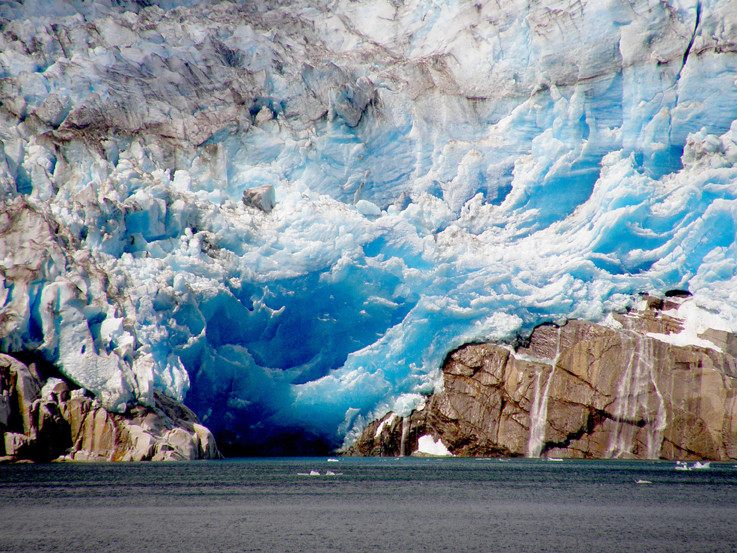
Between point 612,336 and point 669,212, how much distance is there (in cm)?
588

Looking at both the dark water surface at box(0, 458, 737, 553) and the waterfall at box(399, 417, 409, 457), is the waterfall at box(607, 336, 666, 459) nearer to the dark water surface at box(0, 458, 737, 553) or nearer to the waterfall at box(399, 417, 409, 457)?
the dark water surface at box(0, 458, 737, 553)

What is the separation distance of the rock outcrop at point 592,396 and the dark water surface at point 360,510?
18.0ft

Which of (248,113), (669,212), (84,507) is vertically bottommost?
(84,507)

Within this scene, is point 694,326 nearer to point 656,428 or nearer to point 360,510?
point 656,428

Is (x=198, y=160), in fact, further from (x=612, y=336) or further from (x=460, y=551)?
(x=460, y=551)

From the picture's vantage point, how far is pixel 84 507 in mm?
13773

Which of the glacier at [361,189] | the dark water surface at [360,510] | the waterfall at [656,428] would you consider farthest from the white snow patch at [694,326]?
the dark water surface at [360,510]

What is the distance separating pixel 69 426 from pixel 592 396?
20385 mm

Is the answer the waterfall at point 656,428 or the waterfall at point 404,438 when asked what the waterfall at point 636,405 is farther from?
the waterfall at point 404,438

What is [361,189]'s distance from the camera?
33.7 meters

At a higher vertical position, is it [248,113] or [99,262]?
[248,113]

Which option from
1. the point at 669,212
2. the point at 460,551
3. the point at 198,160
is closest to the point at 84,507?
the point at 460,551

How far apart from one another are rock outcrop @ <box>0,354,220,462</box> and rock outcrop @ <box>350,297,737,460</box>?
10.8m

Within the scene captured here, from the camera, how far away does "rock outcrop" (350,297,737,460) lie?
91.0 feet
